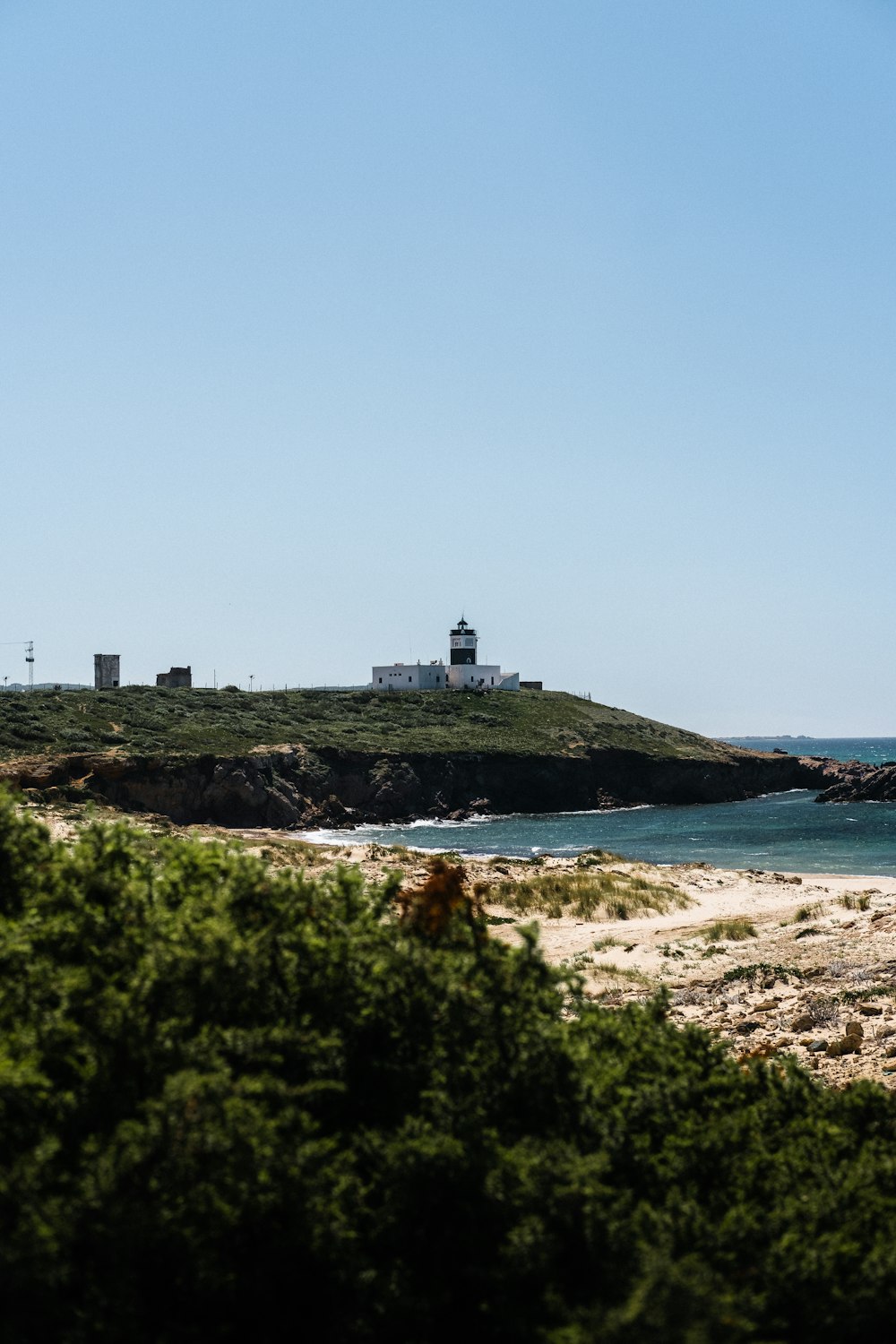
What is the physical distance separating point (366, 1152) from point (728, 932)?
20.6 m

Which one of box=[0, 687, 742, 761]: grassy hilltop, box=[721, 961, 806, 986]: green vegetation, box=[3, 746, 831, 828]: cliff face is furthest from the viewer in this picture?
box=[0, 687, 742, 761]: grassy hilltop

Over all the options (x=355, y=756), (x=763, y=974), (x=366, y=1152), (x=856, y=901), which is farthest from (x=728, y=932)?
(x=355, y=756)

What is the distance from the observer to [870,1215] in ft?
25.7

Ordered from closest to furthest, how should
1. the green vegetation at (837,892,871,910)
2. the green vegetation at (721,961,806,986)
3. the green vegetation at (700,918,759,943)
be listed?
the green vegetation at (721,961,806,986) < the green vegetation at (700,918,759,943) < the green vegetation at (837,892,871,910)

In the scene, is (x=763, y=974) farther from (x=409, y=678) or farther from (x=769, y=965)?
(x=409, y=678)

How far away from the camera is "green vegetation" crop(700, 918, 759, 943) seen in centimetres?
2652

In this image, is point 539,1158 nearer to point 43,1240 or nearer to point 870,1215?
point 870,1215

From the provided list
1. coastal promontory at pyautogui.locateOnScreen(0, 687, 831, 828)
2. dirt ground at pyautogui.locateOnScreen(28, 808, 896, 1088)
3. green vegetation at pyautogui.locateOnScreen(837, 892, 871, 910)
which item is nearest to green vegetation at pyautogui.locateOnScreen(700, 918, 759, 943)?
dirt ground at pyautogui.locateOnScreen(28, 808, 896, 1088)

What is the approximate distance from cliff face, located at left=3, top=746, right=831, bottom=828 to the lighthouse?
2625 cm

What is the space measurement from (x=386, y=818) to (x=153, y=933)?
65.8m

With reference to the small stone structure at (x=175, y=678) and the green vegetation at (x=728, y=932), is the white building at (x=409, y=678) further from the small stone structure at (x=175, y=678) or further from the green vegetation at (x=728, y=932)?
→ the green vegetation at (x=728, y=932)

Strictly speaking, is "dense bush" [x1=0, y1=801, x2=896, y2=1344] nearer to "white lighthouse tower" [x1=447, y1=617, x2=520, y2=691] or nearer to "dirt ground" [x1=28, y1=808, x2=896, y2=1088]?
"dirt ground" [x1=28, y1=808, x2=896, y2=1088]

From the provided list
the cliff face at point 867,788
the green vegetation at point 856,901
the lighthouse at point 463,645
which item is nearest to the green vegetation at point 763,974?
the green vegetation at point 856,901

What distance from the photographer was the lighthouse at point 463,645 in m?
112
